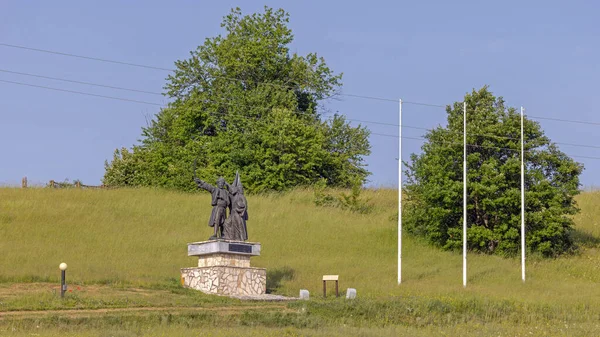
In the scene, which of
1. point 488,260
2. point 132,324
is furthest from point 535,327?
point 488,260

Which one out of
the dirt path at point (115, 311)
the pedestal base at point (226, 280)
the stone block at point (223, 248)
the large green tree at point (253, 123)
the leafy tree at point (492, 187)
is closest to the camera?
the dirt path at point (115, 311)

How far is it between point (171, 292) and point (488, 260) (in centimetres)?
2030

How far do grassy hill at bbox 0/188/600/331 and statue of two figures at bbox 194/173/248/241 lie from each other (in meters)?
2.67

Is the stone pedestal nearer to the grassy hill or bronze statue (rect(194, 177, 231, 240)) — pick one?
bronze statue (rect(194, 177, 231, 240))

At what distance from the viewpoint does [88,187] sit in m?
65.9

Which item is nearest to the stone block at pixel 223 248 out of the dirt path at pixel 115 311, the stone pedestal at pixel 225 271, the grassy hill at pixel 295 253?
the stone pedestal at pixel 225 271

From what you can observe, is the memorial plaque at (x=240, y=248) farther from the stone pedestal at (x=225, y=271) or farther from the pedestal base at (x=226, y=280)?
the pedestal base at (x=226, y=280)

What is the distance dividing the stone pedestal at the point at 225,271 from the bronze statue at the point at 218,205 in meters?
1.04

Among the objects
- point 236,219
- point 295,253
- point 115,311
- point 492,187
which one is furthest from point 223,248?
point 492,187

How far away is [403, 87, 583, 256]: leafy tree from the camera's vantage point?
50.7m

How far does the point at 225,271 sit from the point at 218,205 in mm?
2919

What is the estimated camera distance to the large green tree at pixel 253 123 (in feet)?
224

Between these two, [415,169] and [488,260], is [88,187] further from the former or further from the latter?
[488,260]

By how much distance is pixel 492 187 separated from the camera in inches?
1988
